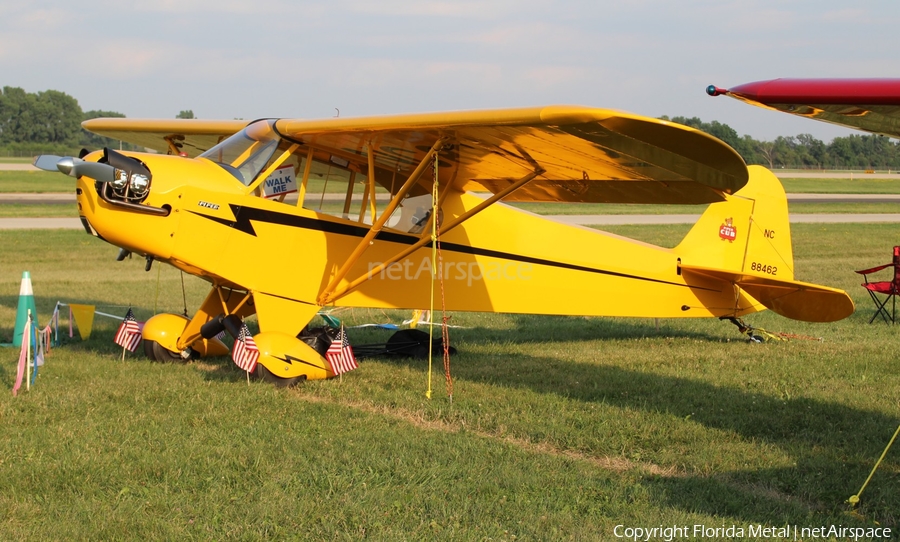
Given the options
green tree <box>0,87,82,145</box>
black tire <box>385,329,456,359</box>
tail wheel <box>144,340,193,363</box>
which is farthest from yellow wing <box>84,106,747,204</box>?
green tree <box>0,87,82,145</box>

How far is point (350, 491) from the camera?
509 cm

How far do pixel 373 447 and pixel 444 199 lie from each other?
367 cm

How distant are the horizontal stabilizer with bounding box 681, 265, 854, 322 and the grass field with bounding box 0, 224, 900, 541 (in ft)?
1.65

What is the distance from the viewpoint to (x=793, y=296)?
31.6ft

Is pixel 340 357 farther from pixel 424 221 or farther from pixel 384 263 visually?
pixel 424 221

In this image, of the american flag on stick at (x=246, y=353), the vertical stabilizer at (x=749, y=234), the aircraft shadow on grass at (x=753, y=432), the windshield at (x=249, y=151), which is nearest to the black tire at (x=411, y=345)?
the aircraft shadow on grass at (x=753, y=432)

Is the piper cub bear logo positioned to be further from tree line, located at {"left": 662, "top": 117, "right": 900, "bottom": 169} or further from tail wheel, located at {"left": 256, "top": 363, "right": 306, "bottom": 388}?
tree line, located at {"left": 662, "top": 117, "right": 900, "bottom": 169}

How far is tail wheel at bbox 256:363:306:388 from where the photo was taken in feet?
25.6

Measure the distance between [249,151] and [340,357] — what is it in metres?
2.21

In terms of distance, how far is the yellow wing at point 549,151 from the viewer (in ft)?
19.2

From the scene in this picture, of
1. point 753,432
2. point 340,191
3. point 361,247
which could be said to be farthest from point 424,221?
point 753,432

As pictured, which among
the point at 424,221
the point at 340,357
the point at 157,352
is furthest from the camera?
the point at 424,221

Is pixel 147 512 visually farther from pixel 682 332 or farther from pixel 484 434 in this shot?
pixel 682 332

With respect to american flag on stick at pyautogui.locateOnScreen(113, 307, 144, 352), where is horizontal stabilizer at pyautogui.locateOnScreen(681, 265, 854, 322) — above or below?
above
